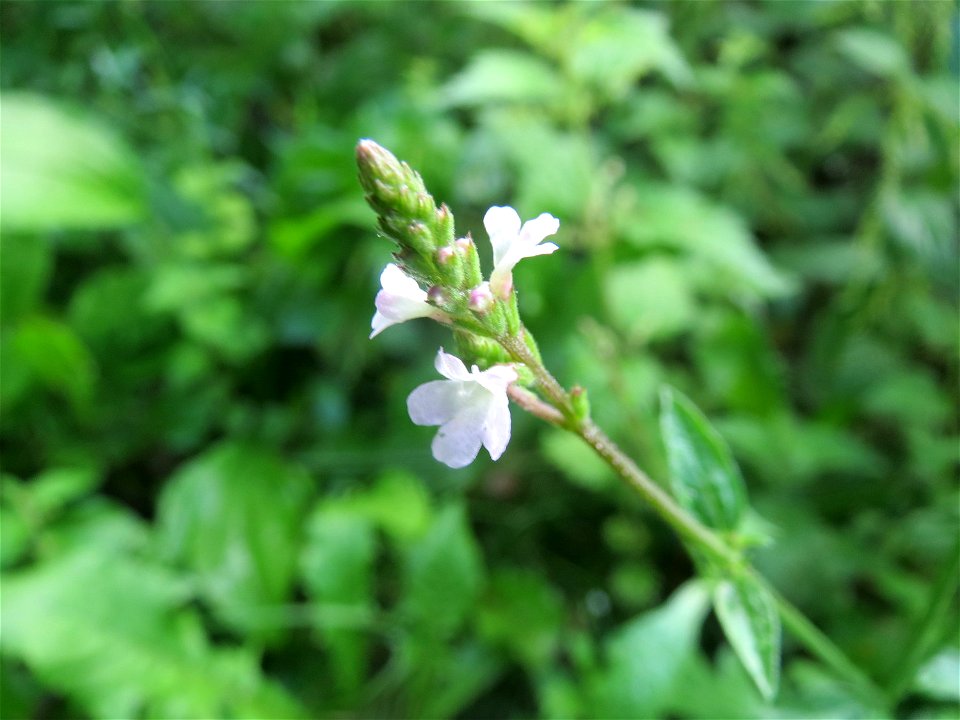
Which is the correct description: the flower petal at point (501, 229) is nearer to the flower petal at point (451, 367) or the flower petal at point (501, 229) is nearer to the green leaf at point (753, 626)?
the flower petal at point (451, 367)

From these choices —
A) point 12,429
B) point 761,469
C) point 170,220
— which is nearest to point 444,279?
point 761,469

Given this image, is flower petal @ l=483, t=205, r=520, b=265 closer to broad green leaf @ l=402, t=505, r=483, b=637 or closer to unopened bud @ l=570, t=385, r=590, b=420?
unopened bud @ l=570, t=385, r=590, b=420

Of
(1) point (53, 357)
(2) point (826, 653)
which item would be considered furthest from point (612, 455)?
(1) point (53, 357)

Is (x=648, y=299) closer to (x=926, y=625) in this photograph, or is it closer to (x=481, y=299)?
(x=926, y=625)

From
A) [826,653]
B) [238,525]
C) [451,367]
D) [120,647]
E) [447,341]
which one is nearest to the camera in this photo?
[451,367]

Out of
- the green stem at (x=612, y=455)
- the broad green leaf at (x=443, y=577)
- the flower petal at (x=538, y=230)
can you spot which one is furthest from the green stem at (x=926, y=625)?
the broad green leaf at (x=443, y=577)

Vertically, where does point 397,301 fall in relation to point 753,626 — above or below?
above

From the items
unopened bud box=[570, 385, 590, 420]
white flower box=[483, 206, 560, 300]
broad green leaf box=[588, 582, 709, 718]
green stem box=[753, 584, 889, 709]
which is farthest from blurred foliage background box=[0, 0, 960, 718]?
white flower box=[483, 206, 560, 300]
